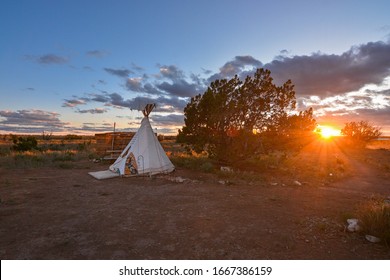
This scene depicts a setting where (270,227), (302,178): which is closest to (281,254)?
(270,227)

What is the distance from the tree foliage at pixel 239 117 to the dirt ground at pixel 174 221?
3787mm

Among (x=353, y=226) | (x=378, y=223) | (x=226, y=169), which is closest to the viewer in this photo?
(x=378, y=223)

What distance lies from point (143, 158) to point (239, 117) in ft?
20.3

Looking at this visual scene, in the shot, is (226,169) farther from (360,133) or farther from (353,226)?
(360,133)

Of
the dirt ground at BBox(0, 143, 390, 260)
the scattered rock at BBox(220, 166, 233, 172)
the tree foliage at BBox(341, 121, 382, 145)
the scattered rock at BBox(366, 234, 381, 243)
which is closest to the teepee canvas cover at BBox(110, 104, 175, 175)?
the dirt ground at BBox(0, 143, 390, 260)

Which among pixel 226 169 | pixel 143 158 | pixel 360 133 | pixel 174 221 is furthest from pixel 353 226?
pixel 360 133

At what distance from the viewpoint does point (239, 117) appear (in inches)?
583

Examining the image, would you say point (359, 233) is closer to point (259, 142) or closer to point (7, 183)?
point (259, 142)

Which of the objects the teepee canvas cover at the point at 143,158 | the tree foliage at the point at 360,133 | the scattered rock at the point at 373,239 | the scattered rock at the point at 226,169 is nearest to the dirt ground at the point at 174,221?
the scattered rock at the point at 373,239

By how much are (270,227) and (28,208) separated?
23.3 feet

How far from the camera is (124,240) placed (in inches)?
210

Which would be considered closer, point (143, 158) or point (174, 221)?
point (174, 221)

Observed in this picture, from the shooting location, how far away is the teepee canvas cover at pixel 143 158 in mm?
13098

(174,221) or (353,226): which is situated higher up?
(353,226)
